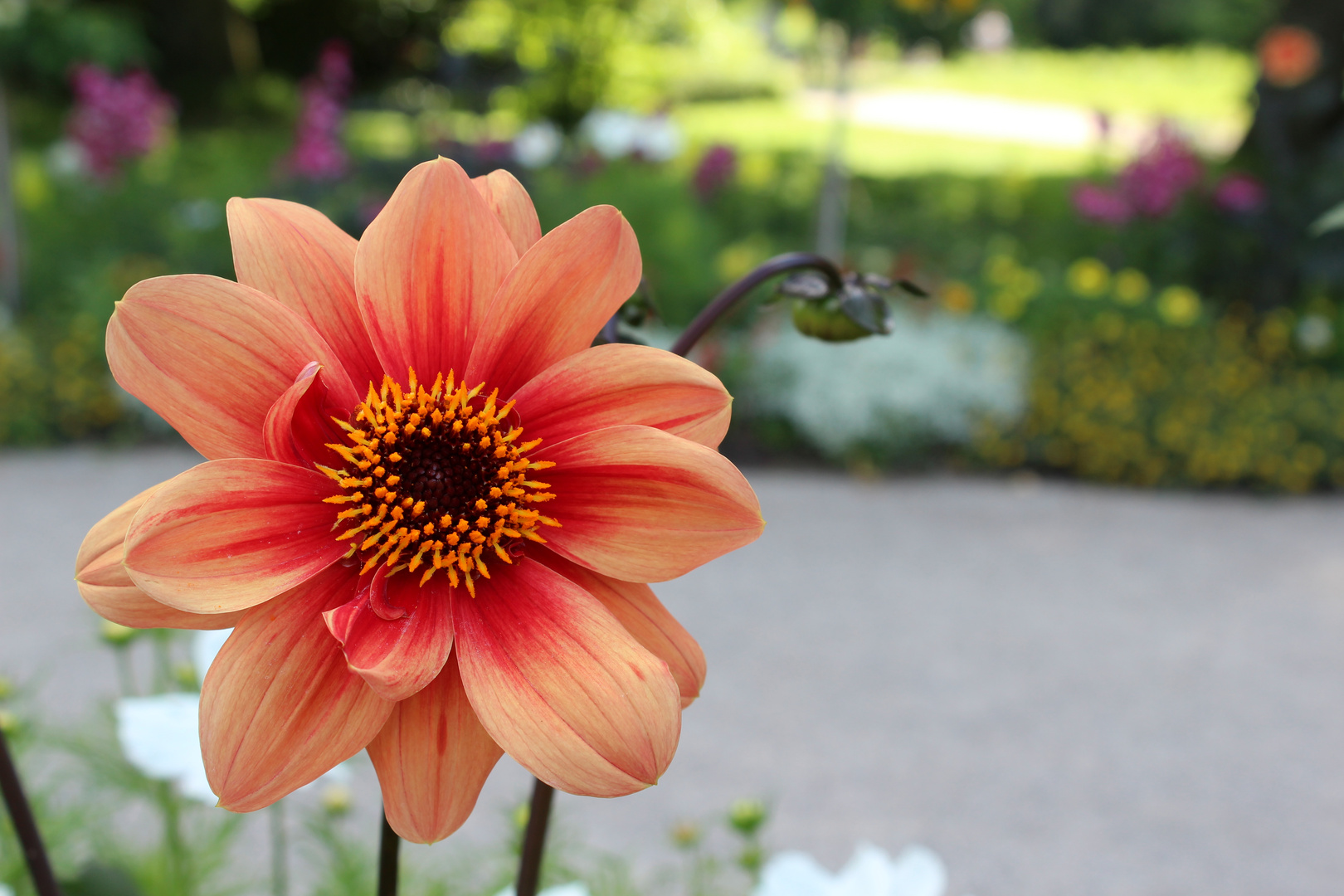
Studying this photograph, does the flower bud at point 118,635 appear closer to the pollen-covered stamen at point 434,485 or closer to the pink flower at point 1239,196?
Result: the pollen-covered stamen at point 434,485

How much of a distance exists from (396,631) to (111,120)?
637cm

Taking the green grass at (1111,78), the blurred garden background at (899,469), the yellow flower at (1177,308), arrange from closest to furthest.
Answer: the blurred garden background at (899,469) < the yellow flower at (1177,308) < the green grass at (1111,78)

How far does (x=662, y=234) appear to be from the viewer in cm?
552

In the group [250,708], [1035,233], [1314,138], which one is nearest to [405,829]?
[250,708]

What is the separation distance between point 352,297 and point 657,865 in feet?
7.24

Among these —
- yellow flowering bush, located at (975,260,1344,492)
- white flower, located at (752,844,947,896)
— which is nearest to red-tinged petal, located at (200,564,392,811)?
white flower, located at (752,844,947,896)

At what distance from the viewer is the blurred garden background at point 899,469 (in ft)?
8.41

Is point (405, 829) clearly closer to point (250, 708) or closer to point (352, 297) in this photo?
point (250, 708)

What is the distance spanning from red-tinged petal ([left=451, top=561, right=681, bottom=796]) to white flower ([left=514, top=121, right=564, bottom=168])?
6178mm

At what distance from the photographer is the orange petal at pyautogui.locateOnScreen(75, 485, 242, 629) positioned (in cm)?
53

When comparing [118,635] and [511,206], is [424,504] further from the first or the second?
[118,635]

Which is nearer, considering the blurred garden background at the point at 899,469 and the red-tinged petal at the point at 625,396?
the red-tinged petal at the point at 625,396

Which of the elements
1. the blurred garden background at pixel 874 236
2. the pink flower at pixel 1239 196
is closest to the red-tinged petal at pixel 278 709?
the blurred garden background at pixel 874 236

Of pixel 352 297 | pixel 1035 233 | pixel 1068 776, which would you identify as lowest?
pixel 1068 776
